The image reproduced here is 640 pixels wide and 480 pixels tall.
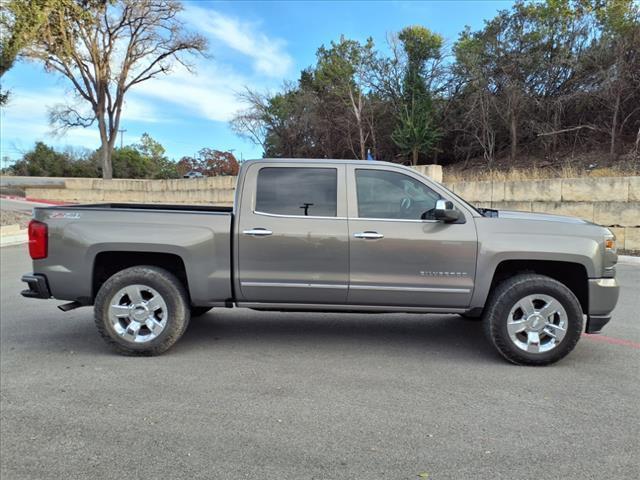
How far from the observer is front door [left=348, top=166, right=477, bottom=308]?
14.4 ft

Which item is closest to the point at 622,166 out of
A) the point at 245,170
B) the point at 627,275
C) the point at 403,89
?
the point at 627,275

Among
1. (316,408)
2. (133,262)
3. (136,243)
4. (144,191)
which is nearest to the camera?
(316,408)

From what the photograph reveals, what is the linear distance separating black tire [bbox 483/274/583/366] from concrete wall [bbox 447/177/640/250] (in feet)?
31.3

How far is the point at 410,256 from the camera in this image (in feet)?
14.5

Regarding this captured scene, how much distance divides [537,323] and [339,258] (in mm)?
1924

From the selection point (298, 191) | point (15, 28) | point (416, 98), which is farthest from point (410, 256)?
point (416, 98)

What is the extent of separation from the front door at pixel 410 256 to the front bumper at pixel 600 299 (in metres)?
1.11

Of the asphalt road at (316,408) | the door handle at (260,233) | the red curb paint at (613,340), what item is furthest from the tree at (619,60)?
the door handle at (260,233)

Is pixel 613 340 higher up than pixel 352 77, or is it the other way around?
pixel 352 77

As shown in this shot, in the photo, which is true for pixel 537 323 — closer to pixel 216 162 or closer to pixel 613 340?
pixel 613 340

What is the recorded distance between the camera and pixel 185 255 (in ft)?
14.9

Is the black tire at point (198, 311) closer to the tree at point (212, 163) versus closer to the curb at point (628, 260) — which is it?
the curb at point (628, 260)

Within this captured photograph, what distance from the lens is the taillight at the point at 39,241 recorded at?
15.0 feet

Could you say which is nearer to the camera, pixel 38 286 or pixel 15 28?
pixel 38 286
